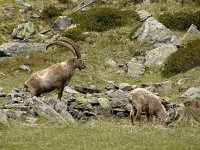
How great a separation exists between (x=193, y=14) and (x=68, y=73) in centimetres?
2286

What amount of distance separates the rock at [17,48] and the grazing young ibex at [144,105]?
2079 cm

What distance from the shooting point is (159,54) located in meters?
37.2

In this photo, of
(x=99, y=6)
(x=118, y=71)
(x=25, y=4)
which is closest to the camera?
(x=118, y=71)

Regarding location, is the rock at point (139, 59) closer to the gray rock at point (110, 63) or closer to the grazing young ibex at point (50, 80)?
the gray rock at point (110, 63)

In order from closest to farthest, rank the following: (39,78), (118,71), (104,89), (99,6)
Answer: (39,78) → (104,89) → (118,71) → (99,6)

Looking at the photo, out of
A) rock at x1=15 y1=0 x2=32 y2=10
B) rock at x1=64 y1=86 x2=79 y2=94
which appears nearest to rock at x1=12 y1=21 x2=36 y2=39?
rock at x1=15 y1=0 x2=32 y2=10

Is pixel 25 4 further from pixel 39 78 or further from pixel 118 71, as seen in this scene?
pixel 39 78

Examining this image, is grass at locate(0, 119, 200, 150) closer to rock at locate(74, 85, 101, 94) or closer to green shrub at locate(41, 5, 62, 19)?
rock at locate(74, 85, 101, 94)

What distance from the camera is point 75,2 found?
56.5 m

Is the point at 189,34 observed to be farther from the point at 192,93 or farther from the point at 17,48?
the point at 17,48

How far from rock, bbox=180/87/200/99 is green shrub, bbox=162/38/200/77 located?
5.25 m

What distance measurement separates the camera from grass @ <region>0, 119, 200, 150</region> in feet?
49.4

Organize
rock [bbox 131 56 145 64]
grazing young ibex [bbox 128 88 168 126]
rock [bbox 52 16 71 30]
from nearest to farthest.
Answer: grazing young ibex [bbox 128 88 168 126] < rock [bbox 131 56 145 64] < rock [bbox 52 16 71 30]

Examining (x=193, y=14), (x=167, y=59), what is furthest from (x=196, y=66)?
(x=193, y=14)
